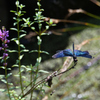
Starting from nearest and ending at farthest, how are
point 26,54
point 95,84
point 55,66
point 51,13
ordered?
point 95,84, point 55,66, point 26,54, point 51,13

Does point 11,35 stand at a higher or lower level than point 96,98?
higher

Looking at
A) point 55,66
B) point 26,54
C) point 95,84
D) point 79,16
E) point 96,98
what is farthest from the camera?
point 79,16

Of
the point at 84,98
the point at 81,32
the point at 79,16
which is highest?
the point at 79,16

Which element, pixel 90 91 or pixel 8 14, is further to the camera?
pixel 8 14

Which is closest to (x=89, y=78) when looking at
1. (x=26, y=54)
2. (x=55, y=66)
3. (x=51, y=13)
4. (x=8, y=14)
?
(x=55, y=66)

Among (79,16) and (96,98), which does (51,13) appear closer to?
(79,16)

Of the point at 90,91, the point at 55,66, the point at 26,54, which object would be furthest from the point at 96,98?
the point at 26,54
